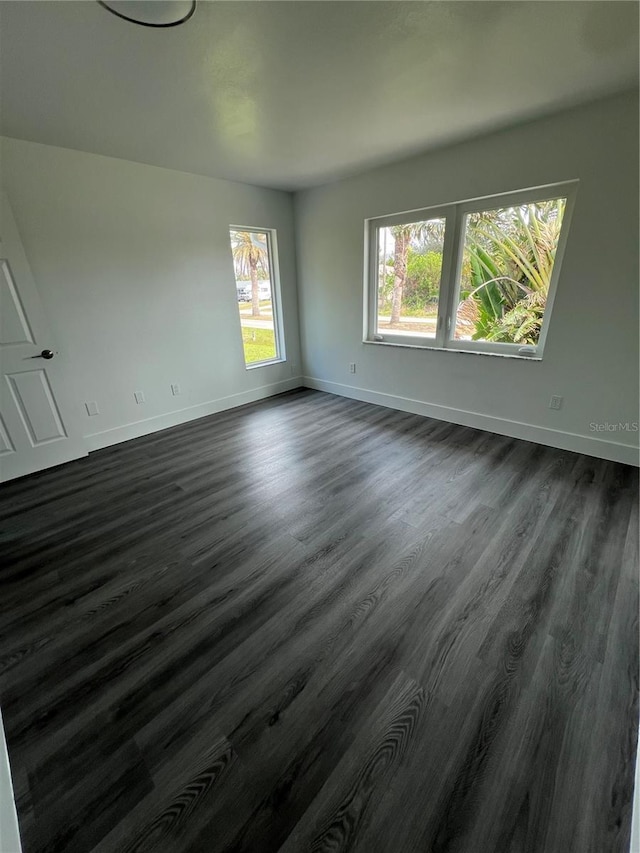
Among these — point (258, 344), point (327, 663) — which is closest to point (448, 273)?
point (258, 344)

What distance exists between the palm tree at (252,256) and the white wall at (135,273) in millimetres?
172

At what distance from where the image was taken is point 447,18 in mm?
1479

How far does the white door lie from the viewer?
257cm

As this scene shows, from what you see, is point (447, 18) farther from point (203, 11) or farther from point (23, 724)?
point (23, 724)

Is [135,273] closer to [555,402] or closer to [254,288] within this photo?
[254,288]

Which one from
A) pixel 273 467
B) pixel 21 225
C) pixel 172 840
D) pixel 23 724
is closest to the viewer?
pixel 172 840

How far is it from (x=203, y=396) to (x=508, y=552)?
11.2 feet

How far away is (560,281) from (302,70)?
2270 millimetres

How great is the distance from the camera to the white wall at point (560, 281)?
2357mm

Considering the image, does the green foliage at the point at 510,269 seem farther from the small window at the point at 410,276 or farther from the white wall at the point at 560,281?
the small window at the point at 410,276

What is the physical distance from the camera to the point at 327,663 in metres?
1.38

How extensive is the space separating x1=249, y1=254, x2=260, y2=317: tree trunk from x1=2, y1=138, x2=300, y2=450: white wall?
13.4 inches

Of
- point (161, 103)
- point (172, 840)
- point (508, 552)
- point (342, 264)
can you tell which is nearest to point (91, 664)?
point (172, 840)

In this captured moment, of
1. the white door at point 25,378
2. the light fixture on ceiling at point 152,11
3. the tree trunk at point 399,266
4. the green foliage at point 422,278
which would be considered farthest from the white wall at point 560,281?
the white door at point 25,378
